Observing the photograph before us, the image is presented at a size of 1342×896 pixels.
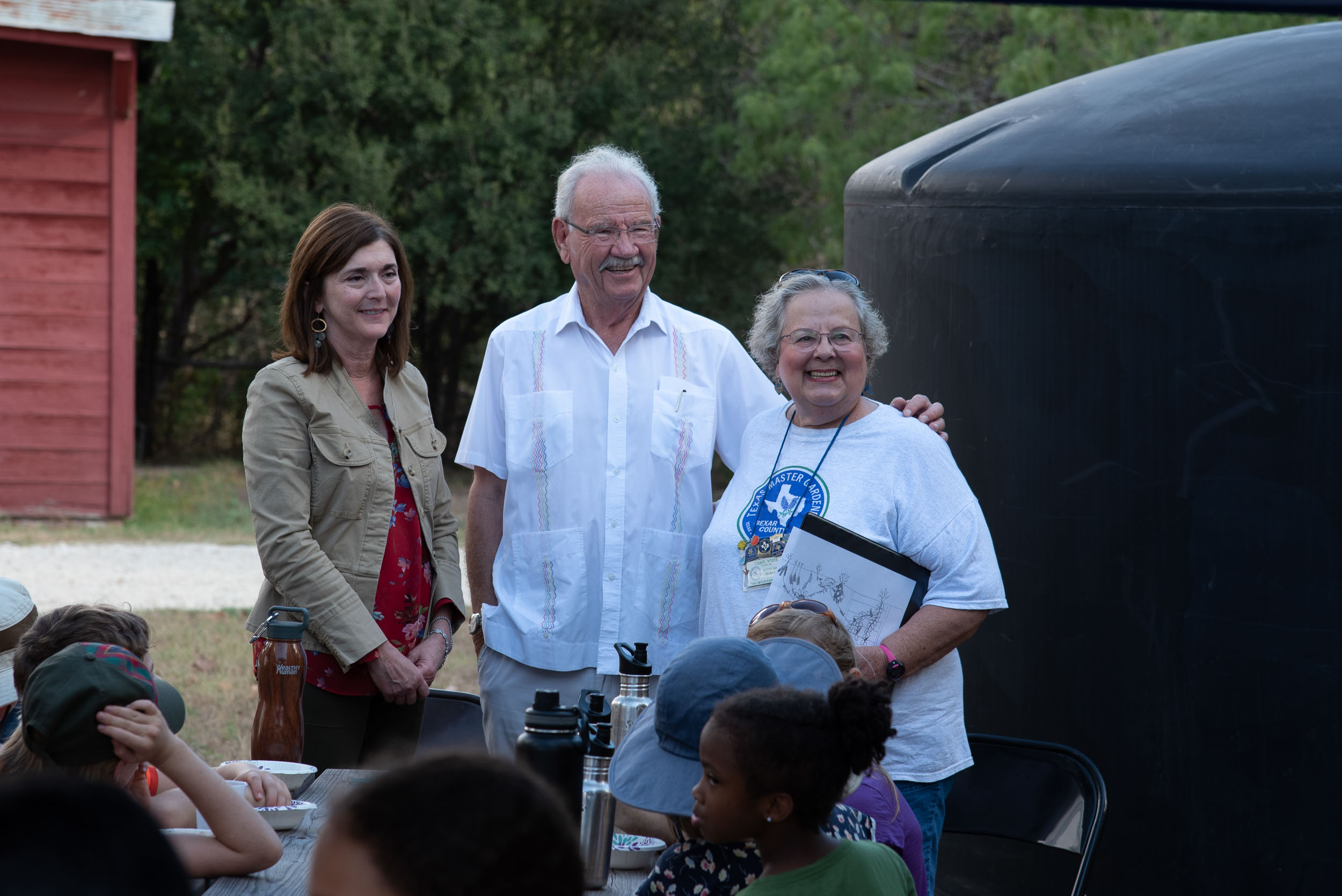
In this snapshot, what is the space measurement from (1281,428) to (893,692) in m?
1.30

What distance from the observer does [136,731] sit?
2.13 meters

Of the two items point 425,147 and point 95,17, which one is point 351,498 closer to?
point 95,17

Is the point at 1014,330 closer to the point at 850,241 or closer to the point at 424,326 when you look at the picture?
the point at 850,241

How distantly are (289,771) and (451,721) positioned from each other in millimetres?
956

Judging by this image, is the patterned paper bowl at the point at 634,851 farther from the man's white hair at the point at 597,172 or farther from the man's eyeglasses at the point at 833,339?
the man's white hair at the point at 597,172

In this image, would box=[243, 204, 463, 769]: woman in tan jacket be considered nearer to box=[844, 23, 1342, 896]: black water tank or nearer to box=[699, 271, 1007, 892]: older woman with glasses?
box=[699, 271, 1007, 892]: older woman with glasses

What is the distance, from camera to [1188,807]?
11.8 ft

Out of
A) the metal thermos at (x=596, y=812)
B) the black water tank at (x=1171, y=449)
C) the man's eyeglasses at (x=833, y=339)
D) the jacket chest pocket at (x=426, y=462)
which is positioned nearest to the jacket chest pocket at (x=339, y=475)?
the jacket chest pocket at (x=426, y=462)

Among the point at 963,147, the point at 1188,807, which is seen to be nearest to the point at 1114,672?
the point at 1188,807

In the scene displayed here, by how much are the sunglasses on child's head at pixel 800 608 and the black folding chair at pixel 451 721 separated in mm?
1134

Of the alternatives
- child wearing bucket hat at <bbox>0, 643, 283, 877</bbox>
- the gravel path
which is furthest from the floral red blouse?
the gravel path

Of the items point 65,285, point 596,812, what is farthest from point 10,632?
point 65,285

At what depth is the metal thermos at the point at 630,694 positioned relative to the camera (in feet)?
8.12

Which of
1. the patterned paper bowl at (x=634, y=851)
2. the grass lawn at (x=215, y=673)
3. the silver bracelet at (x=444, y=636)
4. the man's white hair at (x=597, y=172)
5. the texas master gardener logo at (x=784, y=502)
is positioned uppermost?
the man's white hair at (x=597, y=172)
